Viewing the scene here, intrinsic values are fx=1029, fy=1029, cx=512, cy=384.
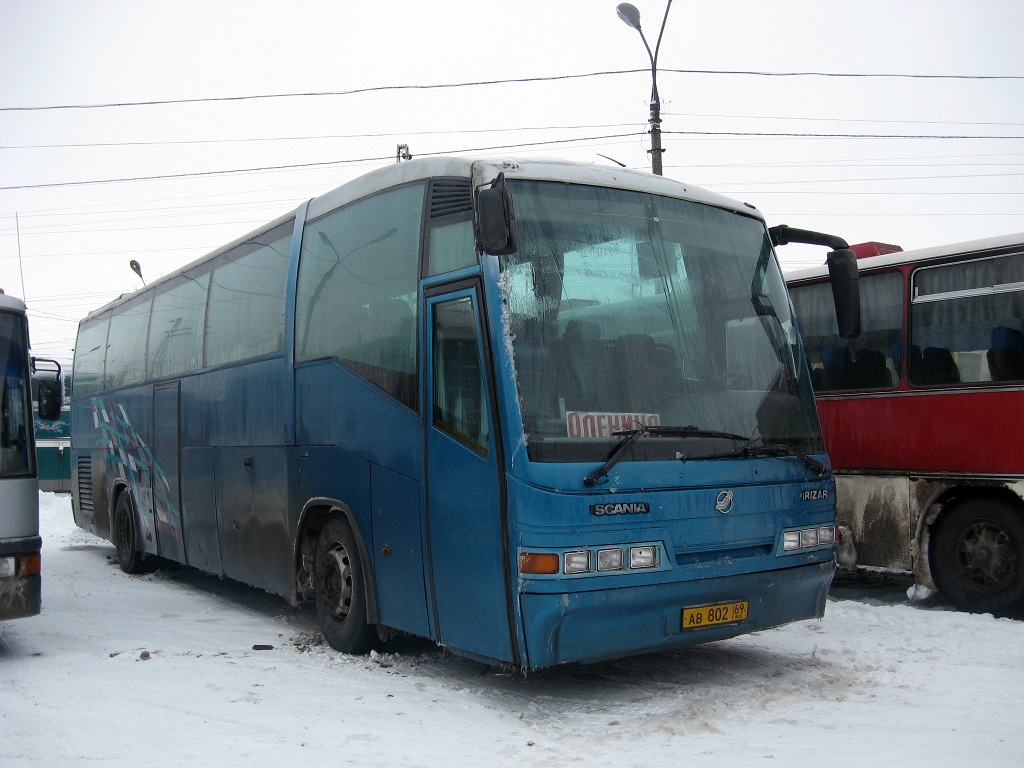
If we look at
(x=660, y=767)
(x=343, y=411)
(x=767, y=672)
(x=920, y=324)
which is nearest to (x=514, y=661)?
(x=660, y=767)

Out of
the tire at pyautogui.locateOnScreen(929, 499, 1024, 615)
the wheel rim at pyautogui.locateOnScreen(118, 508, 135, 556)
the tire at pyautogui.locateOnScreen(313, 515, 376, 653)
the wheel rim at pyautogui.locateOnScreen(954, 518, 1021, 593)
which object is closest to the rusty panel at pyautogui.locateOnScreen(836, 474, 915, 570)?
the tire at pyautogui.locateOnScreen(929, 499, 1024, 615)

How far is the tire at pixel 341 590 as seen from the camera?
7.36 m

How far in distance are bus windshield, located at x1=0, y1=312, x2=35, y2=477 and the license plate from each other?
16.0 ft

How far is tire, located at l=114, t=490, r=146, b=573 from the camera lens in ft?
42.2

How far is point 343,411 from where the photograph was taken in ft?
24.6

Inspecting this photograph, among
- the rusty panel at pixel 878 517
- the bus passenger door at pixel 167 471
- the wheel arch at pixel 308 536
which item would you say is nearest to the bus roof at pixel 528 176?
the wheel arch at pixel 308 536

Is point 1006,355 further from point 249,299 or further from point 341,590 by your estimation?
point 249,299

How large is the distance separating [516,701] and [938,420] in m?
5.07

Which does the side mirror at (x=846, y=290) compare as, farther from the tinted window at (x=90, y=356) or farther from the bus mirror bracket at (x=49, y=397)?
the tinted window at (x=90, y=356)

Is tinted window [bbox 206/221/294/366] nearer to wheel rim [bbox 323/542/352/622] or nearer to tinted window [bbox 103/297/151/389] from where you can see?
wheel rim [bbox 323/542/352/622]

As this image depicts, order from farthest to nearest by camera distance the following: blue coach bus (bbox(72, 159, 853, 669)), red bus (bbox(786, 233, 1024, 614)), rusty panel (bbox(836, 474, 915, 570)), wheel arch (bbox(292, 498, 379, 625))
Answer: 1. rusty panel (bbox(836, 474, 915, 570))
2. red bus (bbox(786, 233, 1024, 614))
3. wheel arch (bbox(292, 498, 379, 625))
4. blue coach bus (bbox(72, 159, 853, 669))

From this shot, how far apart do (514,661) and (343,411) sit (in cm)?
261

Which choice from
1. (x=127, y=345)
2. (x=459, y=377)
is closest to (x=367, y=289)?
(x=459, y=377)

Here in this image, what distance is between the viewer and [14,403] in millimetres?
7641
